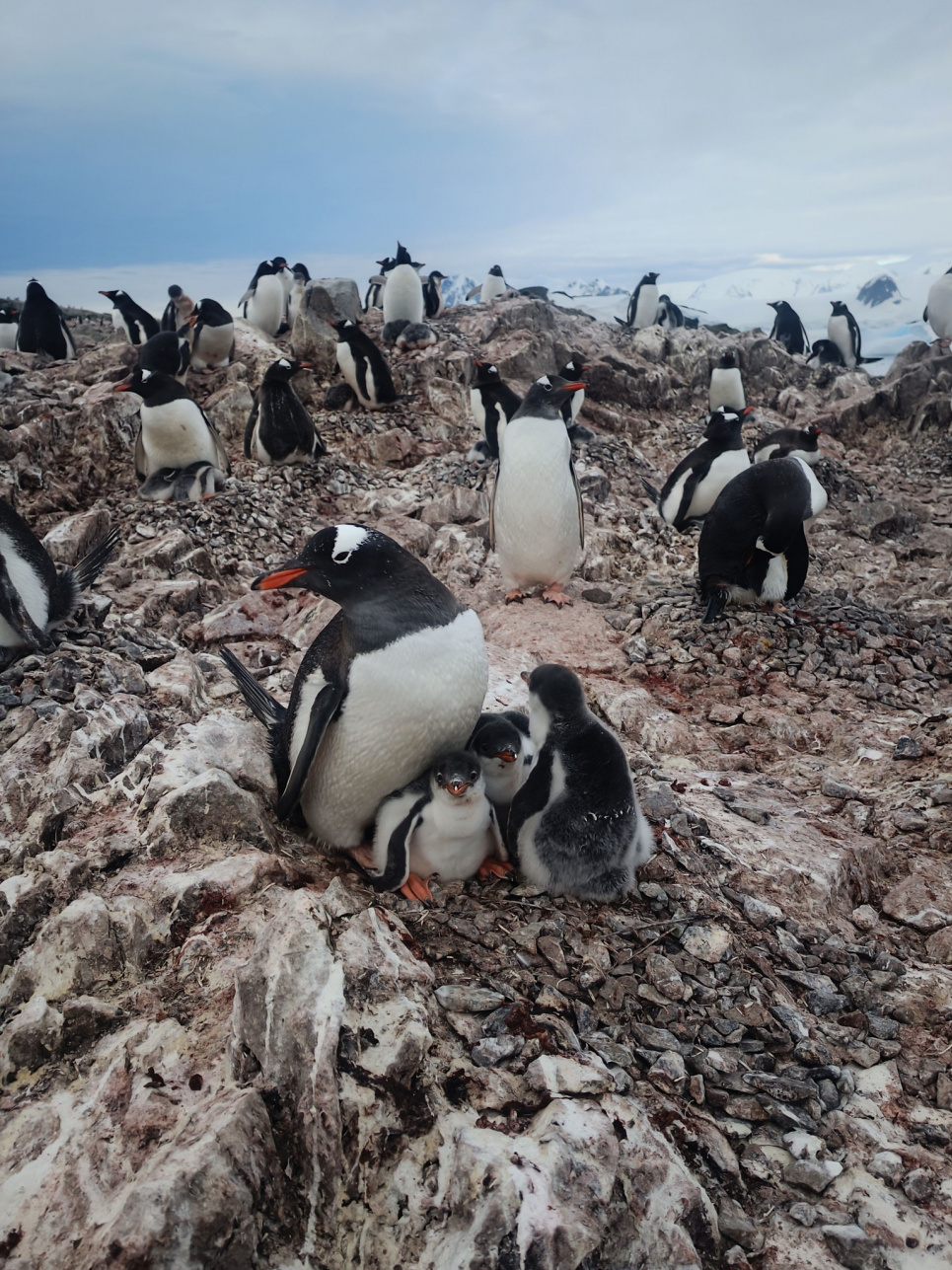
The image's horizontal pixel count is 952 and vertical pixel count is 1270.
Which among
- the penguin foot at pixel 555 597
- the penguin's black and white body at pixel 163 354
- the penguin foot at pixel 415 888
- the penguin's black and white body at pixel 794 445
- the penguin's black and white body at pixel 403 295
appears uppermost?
the penguin's black and white body at pixel 403 295

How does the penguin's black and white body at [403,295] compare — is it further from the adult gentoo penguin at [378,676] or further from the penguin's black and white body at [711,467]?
the adult gentoo penguin at [378,676]

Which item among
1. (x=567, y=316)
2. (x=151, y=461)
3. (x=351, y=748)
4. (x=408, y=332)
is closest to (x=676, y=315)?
(x=567, y=316)

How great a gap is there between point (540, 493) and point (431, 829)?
12.8 feet

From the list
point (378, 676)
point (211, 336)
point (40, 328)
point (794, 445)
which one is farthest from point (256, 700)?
point (40, 328)

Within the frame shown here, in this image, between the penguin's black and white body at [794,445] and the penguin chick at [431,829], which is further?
the penguin's black and white body at [794,445]

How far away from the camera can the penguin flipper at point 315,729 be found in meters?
2.69

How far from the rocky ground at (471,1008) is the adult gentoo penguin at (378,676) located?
0.30 metres

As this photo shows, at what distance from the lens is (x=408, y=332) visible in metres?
12.3

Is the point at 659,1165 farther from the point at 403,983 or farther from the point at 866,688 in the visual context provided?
the point at 866,688

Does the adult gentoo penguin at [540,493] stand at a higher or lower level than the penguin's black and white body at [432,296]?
lower

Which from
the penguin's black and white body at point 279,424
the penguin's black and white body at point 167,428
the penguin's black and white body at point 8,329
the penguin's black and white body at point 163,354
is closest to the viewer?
the penguin's black and white body at point 167,428

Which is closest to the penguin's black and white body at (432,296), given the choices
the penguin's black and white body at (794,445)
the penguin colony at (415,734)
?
the penguin's black and white body at (794,445)

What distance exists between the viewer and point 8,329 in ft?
50.5

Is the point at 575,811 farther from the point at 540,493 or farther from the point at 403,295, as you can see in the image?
the point at 403,295
